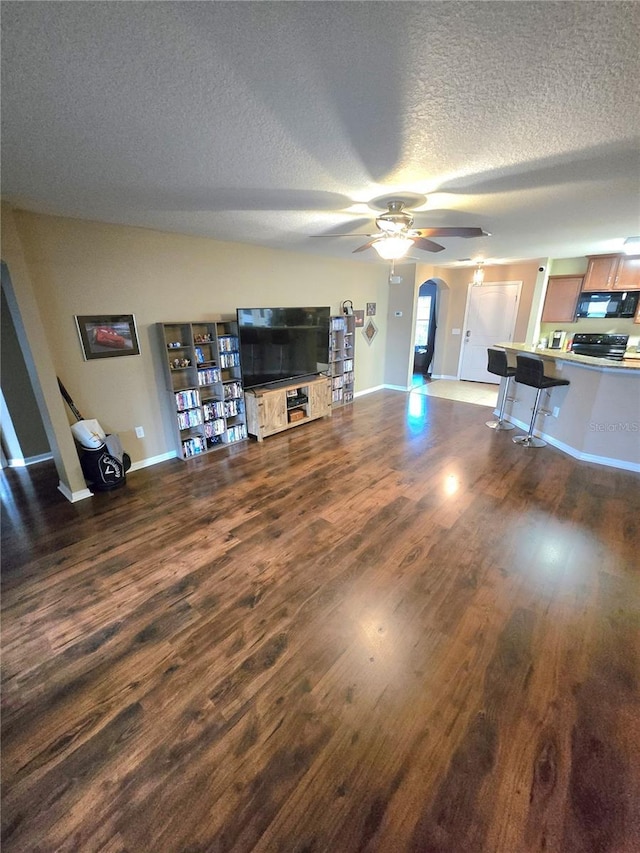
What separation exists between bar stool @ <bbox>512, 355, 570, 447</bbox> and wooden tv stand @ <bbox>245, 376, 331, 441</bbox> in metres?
2.55

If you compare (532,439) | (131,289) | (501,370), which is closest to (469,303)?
(501,370)

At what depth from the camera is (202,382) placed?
384cm

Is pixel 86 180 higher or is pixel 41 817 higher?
pixel 86 180

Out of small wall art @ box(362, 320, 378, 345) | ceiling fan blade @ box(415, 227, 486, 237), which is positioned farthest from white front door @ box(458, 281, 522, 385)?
ceiling fan blade @ box(415, 227, 486, 237)

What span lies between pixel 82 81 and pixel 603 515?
411cm

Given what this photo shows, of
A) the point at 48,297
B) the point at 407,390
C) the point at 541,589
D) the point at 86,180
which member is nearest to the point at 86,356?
the point at 48,297

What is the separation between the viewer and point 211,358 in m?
3.95

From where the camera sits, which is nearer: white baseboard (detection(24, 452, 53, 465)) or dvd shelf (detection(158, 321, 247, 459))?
dvd shelf (detection(158, 321, 247, 459))

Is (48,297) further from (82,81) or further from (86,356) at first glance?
(82,81)

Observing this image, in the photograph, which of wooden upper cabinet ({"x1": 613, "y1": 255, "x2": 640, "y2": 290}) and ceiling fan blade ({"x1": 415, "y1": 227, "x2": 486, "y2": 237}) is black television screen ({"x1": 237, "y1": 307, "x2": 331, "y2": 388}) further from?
wooden upper cabinet ({"x1": 613, "y1": 255, "x2": 640, "y2": 290})

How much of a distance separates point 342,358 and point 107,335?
11.1 feet

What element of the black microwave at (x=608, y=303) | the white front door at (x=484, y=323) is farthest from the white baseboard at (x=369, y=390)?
the black microwave at (x=608, y=303)

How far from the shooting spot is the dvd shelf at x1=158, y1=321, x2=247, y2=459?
3662 mm

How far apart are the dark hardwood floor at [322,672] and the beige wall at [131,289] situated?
983 millimetres
